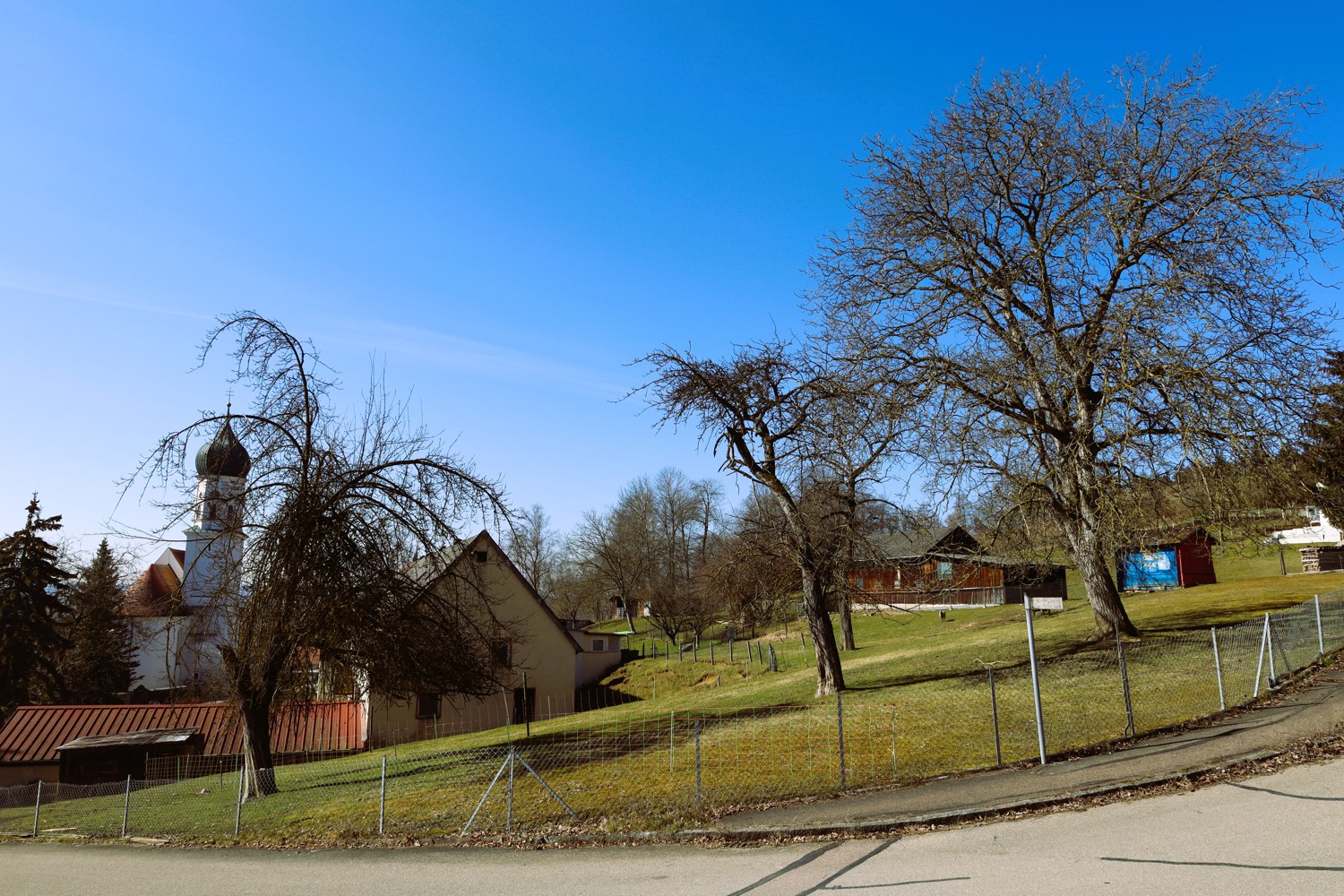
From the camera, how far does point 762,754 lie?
41.5ft

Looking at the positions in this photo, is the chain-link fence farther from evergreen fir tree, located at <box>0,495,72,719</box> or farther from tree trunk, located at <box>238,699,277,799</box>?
evergreen fir tree, located at <box>0,495,72,719</box>

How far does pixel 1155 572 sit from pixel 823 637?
97.8ft

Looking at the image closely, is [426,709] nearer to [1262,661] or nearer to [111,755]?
[111,755]

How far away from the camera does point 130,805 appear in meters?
18.8

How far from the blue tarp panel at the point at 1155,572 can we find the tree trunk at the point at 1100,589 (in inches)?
946

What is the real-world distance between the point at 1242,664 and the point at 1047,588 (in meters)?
35.4

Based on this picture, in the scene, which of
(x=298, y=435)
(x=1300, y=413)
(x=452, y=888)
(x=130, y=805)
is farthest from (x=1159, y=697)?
(x=130, y=805)

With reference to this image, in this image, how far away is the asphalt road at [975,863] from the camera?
6.88 meters

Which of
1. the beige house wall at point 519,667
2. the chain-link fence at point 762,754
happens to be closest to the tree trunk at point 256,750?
the chain-link fence at point 762,754

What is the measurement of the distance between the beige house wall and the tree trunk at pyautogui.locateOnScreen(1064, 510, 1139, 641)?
20952mm

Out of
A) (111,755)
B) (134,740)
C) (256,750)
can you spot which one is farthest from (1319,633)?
(111,755)

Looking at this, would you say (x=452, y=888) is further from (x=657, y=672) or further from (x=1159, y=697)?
(x=657, y=672)

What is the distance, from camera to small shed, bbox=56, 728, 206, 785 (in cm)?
2694

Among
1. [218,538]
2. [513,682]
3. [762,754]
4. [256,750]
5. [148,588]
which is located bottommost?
[513,682]
